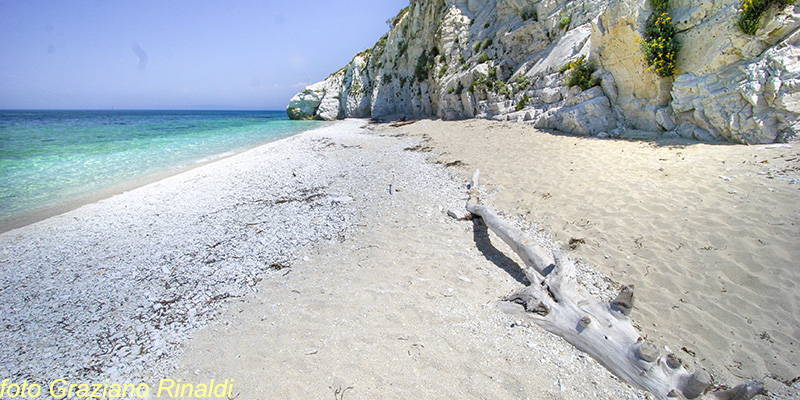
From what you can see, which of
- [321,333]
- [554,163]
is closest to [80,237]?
[321,333]

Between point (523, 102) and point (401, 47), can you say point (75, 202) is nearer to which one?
point (523, 102)

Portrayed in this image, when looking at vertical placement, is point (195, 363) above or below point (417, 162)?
below

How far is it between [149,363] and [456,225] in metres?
5.68

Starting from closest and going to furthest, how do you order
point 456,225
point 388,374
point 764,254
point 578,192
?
point 388,374 → point 764,254 → point 456,225 → point 578,192

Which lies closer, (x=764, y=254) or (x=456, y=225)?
(x=764, y=254)

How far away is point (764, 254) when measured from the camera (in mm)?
4637

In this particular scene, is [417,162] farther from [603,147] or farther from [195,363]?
[195,363]

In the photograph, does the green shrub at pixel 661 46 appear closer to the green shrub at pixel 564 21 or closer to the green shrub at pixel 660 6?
the green shrub at pixel 660 6

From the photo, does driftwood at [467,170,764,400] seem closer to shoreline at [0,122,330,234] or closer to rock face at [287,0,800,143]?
rock face at [287,0,800,143]

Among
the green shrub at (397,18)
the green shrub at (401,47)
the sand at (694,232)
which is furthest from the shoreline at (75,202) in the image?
the green shrub at (397,18)

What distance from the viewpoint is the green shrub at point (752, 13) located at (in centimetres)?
831

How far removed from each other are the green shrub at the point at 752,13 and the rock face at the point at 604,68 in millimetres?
174

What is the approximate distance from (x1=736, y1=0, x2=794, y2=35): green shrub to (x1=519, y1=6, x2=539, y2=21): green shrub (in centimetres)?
1443

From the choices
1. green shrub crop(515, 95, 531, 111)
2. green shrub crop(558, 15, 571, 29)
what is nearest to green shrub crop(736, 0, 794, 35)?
green shrub crop(515, 95, 531, 111)
